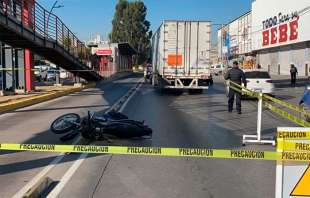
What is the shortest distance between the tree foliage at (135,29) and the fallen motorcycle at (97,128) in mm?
95449

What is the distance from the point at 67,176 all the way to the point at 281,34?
64.0 m

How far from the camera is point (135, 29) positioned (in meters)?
106

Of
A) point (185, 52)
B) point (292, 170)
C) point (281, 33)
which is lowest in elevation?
point (292, 170)

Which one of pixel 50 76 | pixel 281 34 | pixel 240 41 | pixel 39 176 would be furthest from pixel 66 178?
pixel 240 41

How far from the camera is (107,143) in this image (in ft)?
32.1

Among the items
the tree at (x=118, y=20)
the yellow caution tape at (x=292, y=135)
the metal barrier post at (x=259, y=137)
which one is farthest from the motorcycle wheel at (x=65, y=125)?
the tree at (x=118, y=20)

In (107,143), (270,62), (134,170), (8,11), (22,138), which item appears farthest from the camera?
(270,62)

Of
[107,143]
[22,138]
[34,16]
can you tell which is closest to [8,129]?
[22,138]

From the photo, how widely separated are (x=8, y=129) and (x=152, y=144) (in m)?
4.29

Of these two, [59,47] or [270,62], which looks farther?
[270,62]

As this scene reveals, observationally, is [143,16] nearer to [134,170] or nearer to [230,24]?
[230,24]

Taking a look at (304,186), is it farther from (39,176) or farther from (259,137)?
(259,137)

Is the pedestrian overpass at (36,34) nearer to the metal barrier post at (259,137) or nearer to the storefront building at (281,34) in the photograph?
the metal barrier post at (259,137)

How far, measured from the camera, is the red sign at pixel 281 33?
6218 centimetres
